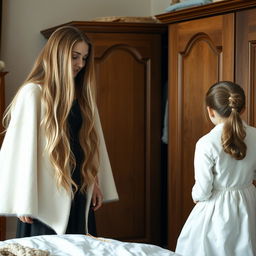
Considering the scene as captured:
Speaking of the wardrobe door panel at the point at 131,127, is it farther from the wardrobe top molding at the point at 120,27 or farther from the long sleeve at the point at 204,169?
the long sleeve at the point at 204,169

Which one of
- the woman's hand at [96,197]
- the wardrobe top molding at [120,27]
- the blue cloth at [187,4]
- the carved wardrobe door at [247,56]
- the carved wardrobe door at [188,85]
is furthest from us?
the wardrobe top molding at [120,27]

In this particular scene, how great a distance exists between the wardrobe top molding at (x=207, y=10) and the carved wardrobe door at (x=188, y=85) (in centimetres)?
3

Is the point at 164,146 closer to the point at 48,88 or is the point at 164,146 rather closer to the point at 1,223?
the point at 1,223

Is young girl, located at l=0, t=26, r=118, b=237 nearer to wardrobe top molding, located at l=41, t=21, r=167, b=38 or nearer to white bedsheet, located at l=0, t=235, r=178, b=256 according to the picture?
white bedsheet, located at l=0, t=235, r=178, b=256

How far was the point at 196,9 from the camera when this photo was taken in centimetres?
315

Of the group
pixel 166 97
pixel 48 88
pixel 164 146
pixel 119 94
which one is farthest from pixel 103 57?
pixel 48 88

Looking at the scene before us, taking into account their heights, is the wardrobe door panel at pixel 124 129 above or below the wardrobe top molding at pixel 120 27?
below

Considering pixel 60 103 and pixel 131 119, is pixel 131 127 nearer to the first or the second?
pixel 131 119

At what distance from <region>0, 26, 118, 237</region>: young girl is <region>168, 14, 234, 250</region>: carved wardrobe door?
2.75 ft

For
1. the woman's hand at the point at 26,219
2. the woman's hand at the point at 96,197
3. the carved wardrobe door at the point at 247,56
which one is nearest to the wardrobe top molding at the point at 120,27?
the carved wardrobe door at the point at 247,56

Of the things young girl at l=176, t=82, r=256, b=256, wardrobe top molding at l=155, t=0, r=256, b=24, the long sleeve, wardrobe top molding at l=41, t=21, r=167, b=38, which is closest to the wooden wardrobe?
wardrobe top molding at l=155, t=0, r=256, b=24

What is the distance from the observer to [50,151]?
8.00 ft

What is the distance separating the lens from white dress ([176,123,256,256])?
2621 mm

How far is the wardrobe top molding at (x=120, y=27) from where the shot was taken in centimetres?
350
